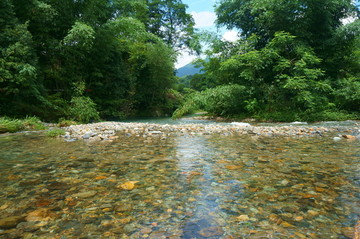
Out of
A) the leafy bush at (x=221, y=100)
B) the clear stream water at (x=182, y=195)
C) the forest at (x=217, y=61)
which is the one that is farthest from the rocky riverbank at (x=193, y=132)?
the leafy bush at (x=221, y=100)

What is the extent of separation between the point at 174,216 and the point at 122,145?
2.89m

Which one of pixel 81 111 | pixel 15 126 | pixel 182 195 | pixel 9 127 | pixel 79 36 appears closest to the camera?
pixel 182 195

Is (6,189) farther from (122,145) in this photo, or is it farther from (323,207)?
(323,207)

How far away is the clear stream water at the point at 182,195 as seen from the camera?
1.35m

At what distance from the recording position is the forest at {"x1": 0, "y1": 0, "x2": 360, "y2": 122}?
30.9ft

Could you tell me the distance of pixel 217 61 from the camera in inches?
569

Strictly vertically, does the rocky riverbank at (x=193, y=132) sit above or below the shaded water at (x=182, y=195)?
above

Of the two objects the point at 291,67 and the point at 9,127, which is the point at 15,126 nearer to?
the point at 9,127

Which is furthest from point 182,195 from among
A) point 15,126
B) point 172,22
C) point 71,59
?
point 172,22

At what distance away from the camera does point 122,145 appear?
419 cm

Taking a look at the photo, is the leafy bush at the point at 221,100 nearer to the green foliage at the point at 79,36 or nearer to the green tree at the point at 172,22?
the green foliage at the point at 79,36

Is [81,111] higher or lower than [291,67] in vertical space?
lower

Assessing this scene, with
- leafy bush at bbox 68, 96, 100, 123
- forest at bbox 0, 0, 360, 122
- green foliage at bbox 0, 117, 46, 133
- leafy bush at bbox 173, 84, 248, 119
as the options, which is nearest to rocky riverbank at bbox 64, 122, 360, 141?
green foliage at bbox 0, 117, 46, 133

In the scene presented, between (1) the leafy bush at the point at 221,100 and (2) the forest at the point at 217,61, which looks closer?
(2) the forest at the point at 217,61
